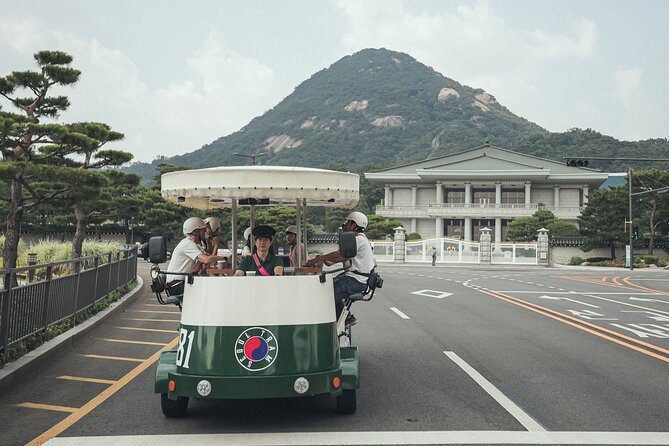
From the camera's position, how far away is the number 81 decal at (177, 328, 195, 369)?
586 cm

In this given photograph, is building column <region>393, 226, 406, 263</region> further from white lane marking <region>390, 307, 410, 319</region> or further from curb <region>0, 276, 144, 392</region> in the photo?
curb <region>0, 276, 144, 392</region>

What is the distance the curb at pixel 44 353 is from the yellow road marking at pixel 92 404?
1.19m

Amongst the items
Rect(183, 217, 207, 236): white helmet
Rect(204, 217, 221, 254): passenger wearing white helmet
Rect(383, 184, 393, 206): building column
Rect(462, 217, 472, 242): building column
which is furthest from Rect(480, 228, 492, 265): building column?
Rect(183, 217, 207, 236): white helmet

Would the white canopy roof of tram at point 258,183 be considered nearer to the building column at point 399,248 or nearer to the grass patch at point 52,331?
the grass patch at point 52,331

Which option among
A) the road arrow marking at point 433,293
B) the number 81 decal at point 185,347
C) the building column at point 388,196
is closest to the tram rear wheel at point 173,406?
the number 81 decal at point 185,347

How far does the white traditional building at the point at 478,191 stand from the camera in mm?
76875

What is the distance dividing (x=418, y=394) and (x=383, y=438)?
174 centimetres

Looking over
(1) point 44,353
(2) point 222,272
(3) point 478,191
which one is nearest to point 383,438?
(2) point 222,272

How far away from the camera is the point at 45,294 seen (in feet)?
32.2

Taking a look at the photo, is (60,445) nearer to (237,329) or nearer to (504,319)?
(237,329)

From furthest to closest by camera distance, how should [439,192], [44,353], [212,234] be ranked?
[439,192], [44,353], [212,234]

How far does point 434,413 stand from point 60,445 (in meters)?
3.51

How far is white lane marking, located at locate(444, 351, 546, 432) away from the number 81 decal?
323 centimetres

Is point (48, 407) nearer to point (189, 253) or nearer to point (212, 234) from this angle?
point (189, 253)
